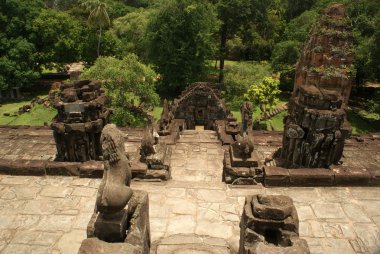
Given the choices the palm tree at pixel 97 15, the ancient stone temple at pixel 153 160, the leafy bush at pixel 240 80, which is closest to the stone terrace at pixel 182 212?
the ancient stone temple at pixel 153 160

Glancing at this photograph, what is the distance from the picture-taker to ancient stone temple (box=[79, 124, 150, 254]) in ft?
16.8

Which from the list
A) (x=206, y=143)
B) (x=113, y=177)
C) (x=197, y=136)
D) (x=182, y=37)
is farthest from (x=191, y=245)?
(x=182, y=37)

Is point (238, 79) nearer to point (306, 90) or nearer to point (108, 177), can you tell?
point (306, 90)

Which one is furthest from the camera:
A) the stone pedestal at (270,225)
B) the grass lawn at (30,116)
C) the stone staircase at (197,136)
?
the grass lawn at (30,116)

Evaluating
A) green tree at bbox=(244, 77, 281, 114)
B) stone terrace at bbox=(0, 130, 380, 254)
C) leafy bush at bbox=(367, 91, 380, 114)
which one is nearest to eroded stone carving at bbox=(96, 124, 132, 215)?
stone terrace at bbox=(0, 130, 380, 254)

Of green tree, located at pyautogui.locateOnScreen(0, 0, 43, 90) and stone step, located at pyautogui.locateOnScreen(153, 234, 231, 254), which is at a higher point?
green tree, located at pyautogui.locateOnScreen(0, 0, 43, 90)

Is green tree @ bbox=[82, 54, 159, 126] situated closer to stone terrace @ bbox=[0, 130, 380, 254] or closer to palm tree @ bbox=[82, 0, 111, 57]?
palm tree @ bbox=[82, 0, 111, 57]

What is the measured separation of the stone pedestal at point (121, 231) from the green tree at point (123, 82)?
16128 mm

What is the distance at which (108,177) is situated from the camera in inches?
210

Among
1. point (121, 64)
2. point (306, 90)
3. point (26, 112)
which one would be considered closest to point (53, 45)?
point (26, 112)

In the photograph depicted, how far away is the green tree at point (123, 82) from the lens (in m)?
21.5

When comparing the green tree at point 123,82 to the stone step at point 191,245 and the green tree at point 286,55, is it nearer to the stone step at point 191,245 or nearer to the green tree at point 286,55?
the green tree at point 286,55

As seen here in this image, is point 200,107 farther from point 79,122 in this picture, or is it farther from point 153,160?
point 153,160

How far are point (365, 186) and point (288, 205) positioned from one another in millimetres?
4338
